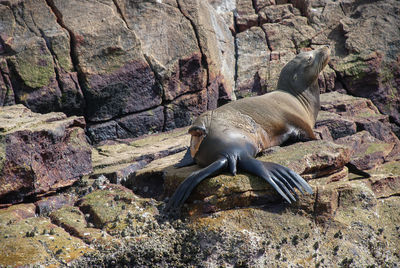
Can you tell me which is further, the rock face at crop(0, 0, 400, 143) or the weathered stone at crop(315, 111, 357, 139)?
the rock face at crop(0, 0, 400, 143)

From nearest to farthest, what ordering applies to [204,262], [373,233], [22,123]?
[204,262], [373,233], [22,123]

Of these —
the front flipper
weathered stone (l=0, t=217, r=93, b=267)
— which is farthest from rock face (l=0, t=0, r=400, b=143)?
the front flipper

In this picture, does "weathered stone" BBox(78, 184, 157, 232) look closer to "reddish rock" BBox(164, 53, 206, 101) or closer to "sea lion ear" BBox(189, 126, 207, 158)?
"sea lion ear" BBox(189, 126, 207, 158)

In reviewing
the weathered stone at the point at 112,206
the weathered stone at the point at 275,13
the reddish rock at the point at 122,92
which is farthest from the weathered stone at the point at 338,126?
the weathered stone at the point at 275,13

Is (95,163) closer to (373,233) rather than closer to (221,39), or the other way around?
(373,233)


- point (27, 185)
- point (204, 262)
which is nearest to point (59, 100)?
point (27, 185)

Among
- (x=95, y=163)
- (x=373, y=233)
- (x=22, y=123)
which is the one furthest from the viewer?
(x=95, y=163)

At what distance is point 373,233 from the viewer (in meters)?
4.00

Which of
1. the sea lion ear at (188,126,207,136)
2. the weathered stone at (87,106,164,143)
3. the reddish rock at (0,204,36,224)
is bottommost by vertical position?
the weathered stone at (87,106,164,143)

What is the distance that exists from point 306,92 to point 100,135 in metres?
3.49

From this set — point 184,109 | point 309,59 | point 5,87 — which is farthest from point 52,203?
point 309,59

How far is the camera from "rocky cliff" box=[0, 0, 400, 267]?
3.77 metres

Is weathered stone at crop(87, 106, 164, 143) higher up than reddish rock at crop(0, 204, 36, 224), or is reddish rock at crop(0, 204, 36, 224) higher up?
reddish rock at crop(0, 204, 36, 224)

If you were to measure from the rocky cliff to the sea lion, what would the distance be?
0.15m
